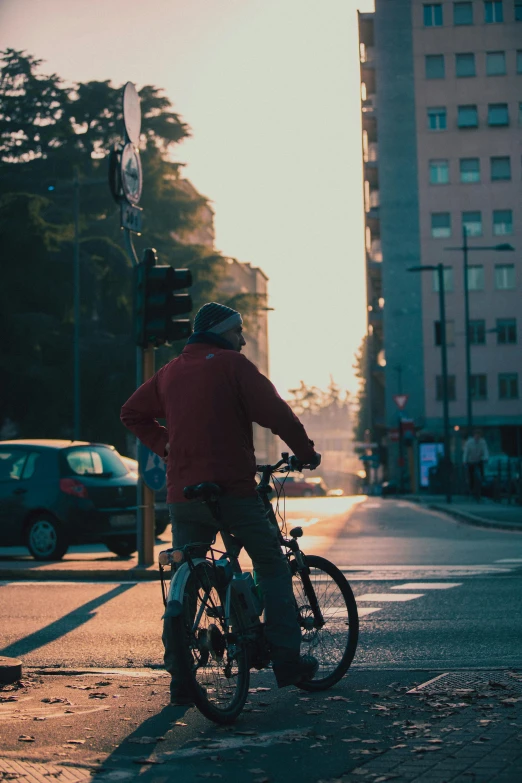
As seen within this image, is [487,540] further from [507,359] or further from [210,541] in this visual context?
[507,359]

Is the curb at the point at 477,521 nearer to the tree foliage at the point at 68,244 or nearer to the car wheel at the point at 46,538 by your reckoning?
the car wheel at the point at 46,538

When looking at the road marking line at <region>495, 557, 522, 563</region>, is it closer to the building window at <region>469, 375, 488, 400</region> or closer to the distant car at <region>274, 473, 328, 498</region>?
the building window at <region>469, 375, 488, 400</region>


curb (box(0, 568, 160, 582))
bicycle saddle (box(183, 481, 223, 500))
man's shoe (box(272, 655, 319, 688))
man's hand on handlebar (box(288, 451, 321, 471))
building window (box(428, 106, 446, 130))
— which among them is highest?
building window (box(428, 106, 446, 130))

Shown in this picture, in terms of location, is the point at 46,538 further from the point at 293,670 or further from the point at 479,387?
the point at 479,387

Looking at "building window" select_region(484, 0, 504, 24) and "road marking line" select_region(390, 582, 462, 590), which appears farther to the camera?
"building window" select_region(484, 0, 504, 24)

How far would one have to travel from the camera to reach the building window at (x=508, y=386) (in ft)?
233

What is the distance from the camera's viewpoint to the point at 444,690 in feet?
19.3

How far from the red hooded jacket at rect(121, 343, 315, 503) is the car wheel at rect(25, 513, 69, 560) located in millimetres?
9456

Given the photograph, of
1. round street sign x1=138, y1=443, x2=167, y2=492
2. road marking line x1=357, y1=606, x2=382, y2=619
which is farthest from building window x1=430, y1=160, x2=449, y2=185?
road marking line x1=357, y1=606, x2=382, y2=619

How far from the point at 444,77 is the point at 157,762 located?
72590 mm

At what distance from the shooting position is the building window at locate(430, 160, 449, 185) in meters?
73.2

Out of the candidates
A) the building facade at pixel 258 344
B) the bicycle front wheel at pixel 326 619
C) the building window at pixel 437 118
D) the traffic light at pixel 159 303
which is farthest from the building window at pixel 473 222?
the bicycle front wheel at pixel 326 619

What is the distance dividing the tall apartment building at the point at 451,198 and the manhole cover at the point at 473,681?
6451 cm

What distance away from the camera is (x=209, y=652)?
5.32m
